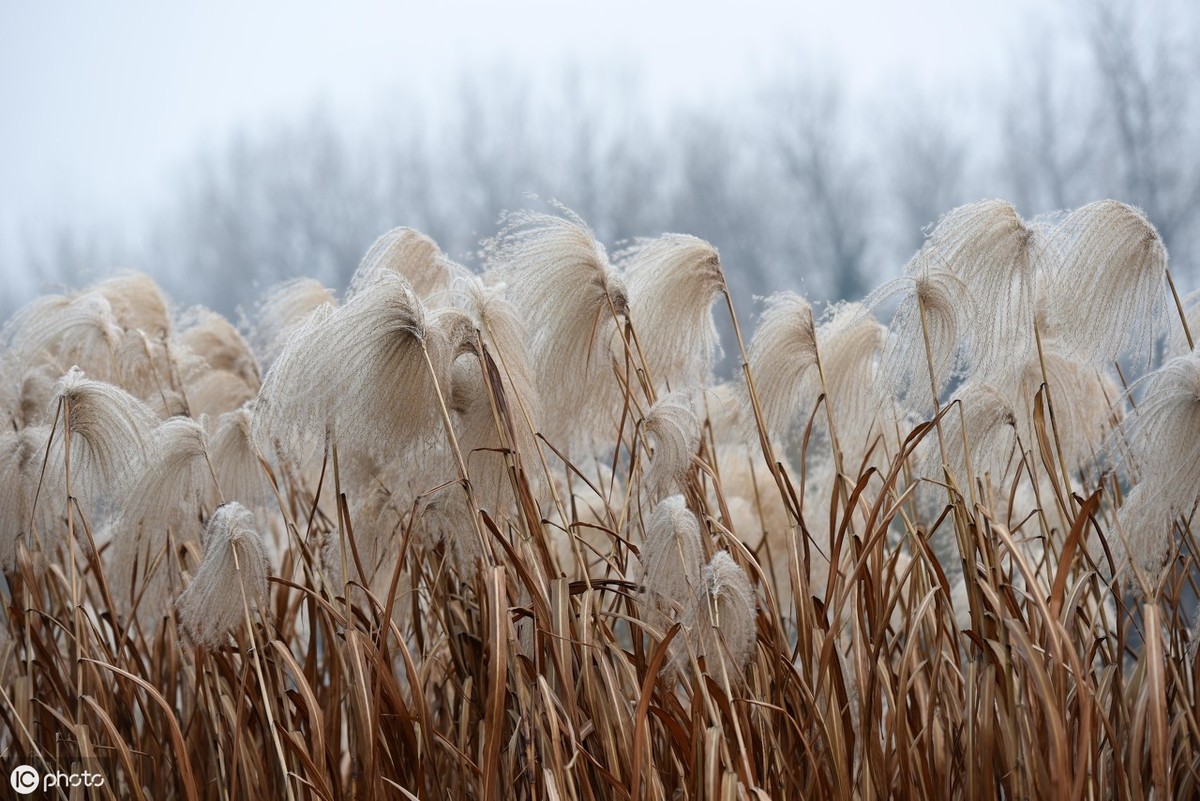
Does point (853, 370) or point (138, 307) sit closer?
point (853, 370)

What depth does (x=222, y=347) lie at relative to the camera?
2334mm

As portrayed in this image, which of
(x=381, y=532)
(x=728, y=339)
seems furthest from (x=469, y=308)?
(x=728, y=339)

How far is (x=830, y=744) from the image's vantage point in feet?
3.90

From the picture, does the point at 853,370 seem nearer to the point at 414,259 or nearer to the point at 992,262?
the point at 992,262

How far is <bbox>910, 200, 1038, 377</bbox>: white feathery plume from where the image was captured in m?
1.30

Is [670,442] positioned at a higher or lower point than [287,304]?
lower

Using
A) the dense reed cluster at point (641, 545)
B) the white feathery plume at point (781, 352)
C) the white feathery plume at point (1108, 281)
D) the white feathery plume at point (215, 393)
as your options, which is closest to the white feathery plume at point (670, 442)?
the dense reed cluster at point (641, 545)

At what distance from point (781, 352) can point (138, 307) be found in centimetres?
145

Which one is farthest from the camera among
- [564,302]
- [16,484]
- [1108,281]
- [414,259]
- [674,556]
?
[414,259]

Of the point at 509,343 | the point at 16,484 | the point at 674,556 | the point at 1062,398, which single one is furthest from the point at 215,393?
the point at 1062,398

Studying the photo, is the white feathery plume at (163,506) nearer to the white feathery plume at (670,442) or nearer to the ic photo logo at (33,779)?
the ic photo logo at (33,779)

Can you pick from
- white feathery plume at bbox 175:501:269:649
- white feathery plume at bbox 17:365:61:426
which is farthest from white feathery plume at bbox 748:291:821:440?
white feathery plume at bbox 17:365:61:426

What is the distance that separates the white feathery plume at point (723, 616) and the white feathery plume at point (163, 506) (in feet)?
2.37

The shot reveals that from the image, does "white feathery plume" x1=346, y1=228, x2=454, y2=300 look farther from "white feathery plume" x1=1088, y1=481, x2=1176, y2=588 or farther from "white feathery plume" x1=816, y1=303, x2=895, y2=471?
"white feathery plume" x1=1088, y1=481, x2=1176, y2=588
